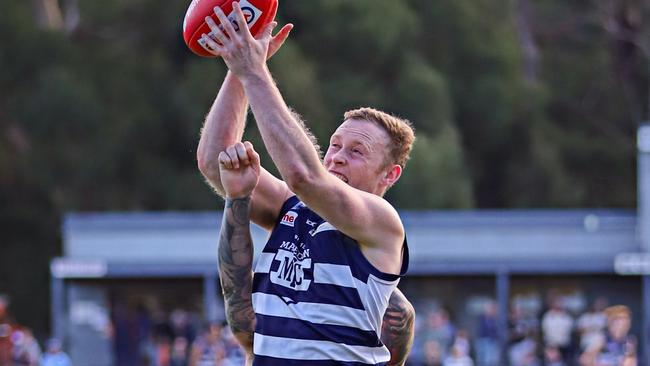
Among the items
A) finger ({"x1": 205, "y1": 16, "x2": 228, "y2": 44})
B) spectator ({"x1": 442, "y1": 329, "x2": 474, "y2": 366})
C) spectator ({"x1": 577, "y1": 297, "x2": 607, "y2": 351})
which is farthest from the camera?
spectator ({"x1": 577, "y1": 297, "x2": 607, "y2": 351})

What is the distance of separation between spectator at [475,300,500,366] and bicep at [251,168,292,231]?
55.0ft

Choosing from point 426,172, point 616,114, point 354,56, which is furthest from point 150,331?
point 616,114

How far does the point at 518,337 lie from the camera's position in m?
21.8

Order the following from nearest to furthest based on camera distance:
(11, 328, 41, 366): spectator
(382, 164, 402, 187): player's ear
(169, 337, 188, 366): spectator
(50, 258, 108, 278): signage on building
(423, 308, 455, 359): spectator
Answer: (382, 164, 402, 187): player's ear → (423, 308, 455, 359): spectator → (11, 328, 41, 366): spectator → (169, 337, 188, 366): spectator → (50, 258, 108, 278): signage on building

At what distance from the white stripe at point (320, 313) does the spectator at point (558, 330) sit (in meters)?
16.5

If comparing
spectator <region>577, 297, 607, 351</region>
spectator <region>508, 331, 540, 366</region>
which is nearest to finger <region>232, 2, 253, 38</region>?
spectator <region>577, 297, 607, 351</region>

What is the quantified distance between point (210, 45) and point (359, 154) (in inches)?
27.9

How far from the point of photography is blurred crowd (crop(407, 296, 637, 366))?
19.9m

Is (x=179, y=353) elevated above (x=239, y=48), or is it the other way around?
(x=239, y=48)

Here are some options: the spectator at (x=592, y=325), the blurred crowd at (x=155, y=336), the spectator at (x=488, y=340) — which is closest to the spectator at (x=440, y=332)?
the spectator at (x=488, y=340)

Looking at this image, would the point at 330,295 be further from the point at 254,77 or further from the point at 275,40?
the point at 275,40

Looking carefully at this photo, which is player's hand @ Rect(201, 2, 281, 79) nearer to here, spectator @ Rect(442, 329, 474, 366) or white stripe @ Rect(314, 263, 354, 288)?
white stripe @ Rect(314, 263, 354, 288)

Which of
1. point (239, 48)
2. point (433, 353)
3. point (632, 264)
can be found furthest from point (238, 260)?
point (632, 264)

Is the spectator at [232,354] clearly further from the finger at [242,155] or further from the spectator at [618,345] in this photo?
the finger at [242,155]
